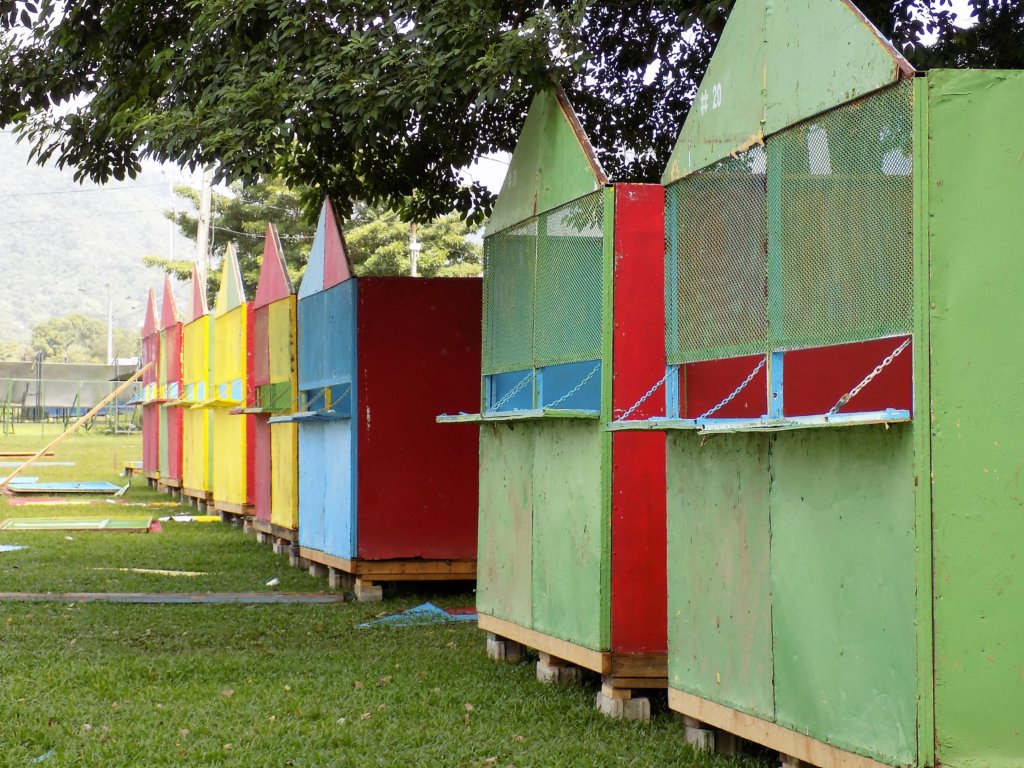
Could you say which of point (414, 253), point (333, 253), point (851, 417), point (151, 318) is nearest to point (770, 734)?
point (851, 417)

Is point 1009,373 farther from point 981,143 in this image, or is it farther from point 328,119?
point 328,119

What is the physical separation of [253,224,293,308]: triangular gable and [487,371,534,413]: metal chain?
615 centimetres

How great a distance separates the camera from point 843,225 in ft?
18.1

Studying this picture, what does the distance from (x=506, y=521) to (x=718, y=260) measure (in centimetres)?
294

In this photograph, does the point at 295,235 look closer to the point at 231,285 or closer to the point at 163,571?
the point at 231,285

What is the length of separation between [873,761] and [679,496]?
1.91m

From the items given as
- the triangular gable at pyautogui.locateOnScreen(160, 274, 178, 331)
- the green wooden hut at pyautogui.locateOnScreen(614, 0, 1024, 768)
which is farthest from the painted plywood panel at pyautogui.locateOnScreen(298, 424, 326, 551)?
the triangular gable at pyautogui.locateOnScreen(160, 274, 178, 331)

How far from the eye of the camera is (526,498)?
8.66 metres

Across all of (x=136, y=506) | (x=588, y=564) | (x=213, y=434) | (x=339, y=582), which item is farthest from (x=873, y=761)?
(x=136, y=506)

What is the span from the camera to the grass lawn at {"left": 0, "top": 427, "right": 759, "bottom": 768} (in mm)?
6680

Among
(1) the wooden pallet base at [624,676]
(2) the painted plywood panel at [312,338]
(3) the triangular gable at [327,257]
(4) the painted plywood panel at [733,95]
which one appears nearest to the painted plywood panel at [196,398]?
(2) the painted plywood panel at [312,338]

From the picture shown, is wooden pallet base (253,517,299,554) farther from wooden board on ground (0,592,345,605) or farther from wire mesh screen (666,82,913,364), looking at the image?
wire mesh screen (666,82,913,364)

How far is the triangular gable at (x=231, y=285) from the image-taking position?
1934 cm

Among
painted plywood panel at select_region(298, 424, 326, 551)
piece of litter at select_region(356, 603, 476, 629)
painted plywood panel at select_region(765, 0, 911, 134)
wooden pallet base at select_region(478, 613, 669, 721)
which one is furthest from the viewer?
painted plywood panel at select_region(298, 424, 326, 551)
